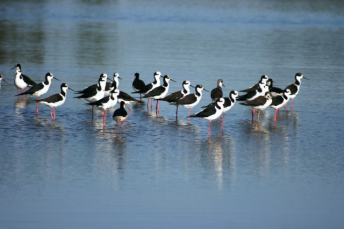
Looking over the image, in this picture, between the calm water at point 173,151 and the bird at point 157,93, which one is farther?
the bird at point 157,93

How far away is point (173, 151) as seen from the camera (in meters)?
13.7

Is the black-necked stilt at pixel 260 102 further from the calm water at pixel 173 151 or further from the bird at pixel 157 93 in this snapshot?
the bird at pixel 157 93

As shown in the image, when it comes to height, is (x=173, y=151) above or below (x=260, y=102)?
below

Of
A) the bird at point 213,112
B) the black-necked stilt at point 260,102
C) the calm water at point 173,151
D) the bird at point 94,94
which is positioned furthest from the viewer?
the bird at point 94,94

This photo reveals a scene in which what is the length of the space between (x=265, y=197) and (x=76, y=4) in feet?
188

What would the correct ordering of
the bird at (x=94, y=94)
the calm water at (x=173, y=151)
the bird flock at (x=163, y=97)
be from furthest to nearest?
the bird at (x=94, y=94) < the bird flock at (x=163, y=97) < the calm water at (x=173, y=151)

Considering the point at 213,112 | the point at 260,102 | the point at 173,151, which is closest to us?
the point at 173,151

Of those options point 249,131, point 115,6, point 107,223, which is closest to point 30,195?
point 107,223

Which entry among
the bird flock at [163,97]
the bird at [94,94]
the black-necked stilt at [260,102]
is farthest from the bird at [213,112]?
the bird at [94,94]

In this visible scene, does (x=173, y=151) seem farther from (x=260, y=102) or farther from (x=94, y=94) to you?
(x=94, y=94)

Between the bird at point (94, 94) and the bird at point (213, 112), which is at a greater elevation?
the bird at point (94, 94)

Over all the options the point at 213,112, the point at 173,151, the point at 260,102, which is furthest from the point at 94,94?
the point at 173,151

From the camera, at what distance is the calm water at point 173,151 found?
10195mm

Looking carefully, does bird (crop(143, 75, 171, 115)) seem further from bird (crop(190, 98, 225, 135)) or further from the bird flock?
bird (crop(190, 98, 225, 135))
